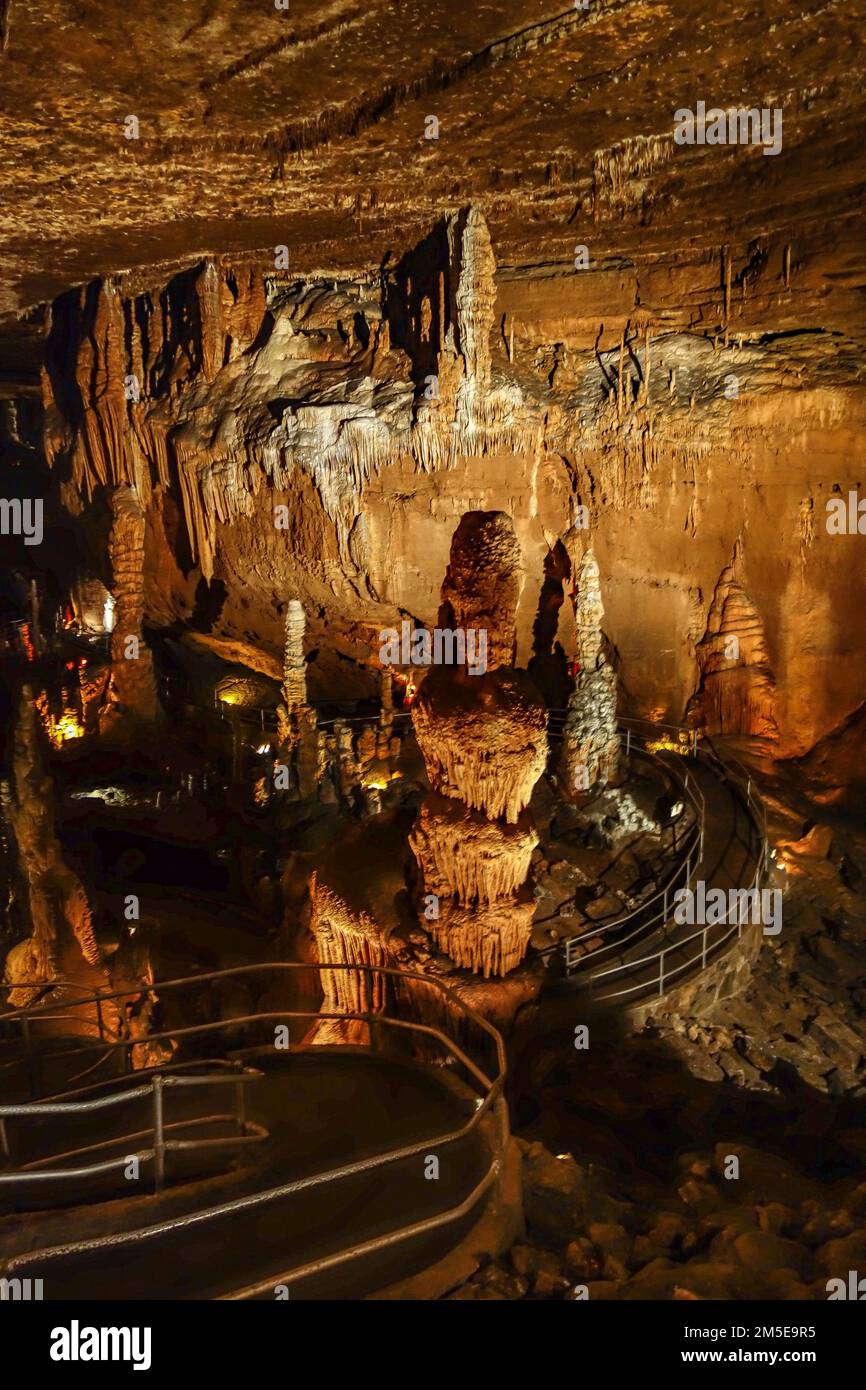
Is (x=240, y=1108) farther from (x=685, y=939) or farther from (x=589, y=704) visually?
(x=589, y=704)

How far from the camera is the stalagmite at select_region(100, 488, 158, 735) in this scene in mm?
14992

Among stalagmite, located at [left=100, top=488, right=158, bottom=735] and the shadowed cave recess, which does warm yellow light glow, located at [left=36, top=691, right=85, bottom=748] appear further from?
stalagmite, located at [left=100, top=488, right=158, bottom=735]

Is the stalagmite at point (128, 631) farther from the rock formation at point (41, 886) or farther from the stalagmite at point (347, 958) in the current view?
the stalagmite at point (347, 958)

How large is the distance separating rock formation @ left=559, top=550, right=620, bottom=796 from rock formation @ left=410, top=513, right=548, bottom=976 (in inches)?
192

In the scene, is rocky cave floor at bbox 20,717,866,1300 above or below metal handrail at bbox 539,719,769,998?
below

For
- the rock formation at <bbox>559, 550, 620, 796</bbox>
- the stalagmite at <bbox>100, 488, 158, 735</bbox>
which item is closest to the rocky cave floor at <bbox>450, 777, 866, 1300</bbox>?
the rock formation at <bbox>559, 550, 620, 796</bbox>

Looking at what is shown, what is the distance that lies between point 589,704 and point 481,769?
5273 millimetres

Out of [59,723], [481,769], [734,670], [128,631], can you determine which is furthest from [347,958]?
[59,723]

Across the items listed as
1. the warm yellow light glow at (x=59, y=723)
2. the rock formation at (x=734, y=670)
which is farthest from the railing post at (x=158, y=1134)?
the warm yellow light glow at (x=59, y=723)

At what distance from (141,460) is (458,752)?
9702mm

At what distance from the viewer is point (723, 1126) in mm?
8641

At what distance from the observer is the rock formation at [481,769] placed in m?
7.49
